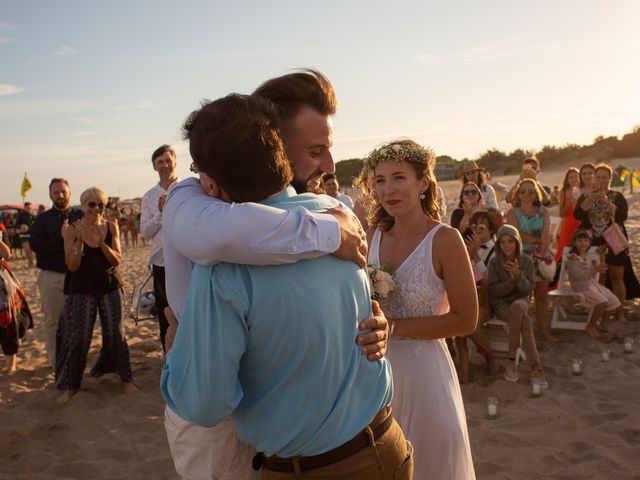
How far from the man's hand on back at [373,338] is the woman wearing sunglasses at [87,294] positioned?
15.6 feet

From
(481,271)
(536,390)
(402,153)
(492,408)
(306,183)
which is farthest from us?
(481,271)

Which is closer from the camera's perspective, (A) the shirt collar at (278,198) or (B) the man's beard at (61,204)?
(A) the shirt collar at (278,198)

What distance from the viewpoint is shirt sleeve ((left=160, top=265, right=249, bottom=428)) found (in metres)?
1.39

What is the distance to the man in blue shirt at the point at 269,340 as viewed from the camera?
4.59ft

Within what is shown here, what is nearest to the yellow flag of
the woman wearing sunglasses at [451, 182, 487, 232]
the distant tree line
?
the distant tree line

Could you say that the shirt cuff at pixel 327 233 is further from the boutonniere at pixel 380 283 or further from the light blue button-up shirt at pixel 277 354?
the boutonniere at pixel 380 283

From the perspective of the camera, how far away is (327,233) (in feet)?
4.79

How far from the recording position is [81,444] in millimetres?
4957

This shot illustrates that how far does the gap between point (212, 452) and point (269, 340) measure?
57 cm

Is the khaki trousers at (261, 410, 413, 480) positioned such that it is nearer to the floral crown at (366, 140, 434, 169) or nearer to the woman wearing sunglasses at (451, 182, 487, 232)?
the floral crown at (366, 140, 434, 169)

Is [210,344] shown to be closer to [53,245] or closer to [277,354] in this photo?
[277,354]

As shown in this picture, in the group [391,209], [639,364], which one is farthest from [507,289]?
[391,209]

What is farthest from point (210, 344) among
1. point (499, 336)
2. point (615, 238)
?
point (615, 238)

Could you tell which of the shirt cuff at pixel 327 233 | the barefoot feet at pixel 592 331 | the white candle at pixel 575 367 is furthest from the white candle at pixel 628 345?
the shirt cuff at pixel 327 233
